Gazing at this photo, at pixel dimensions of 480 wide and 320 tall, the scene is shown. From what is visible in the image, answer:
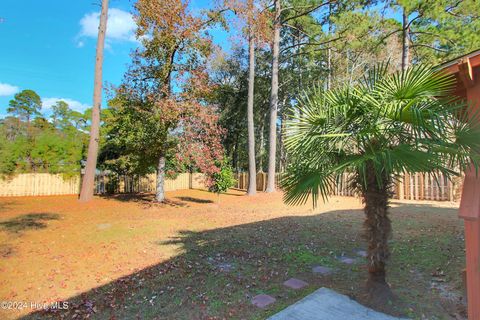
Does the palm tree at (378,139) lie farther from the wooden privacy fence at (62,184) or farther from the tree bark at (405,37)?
the tree bark at (405,37)

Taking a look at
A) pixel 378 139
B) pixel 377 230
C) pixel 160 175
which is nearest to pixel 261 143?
pixel 160 175

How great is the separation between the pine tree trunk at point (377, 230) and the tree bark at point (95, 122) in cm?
1124

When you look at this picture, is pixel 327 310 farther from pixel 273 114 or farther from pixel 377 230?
pixel 273 114

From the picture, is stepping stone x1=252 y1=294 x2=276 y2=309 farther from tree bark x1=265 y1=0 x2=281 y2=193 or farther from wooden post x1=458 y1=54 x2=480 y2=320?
tree bark x1=265 y1=0 x2=281 y2=193

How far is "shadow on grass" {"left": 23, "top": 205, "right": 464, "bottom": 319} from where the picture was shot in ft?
10.4

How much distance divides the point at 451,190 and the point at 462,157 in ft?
33.0

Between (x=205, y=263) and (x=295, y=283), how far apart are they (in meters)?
1.54

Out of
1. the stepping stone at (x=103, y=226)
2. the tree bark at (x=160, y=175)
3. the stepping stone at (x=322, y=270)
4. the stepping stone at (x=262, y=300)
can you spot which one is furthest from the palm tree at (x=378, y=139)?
the tree bark at (x=160, y=175)

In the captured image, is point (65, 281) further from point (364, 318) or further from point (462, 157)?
point (462, 157)

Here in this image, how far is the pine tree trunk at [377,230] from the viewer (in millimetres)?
3047

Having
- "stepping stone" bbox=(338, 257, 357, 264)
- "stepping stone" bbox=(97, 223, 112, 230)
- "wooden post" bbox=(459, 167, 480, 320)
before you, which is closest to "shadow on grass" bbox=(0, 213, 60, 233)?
"stepping stone" bbox=(97, 223, 112, 230)

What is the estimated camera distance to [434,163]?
99.8 inches

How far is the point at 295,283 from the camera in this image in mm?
3797

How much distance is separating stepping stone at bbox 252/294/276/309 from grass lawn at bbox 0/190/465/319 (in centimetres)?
8
